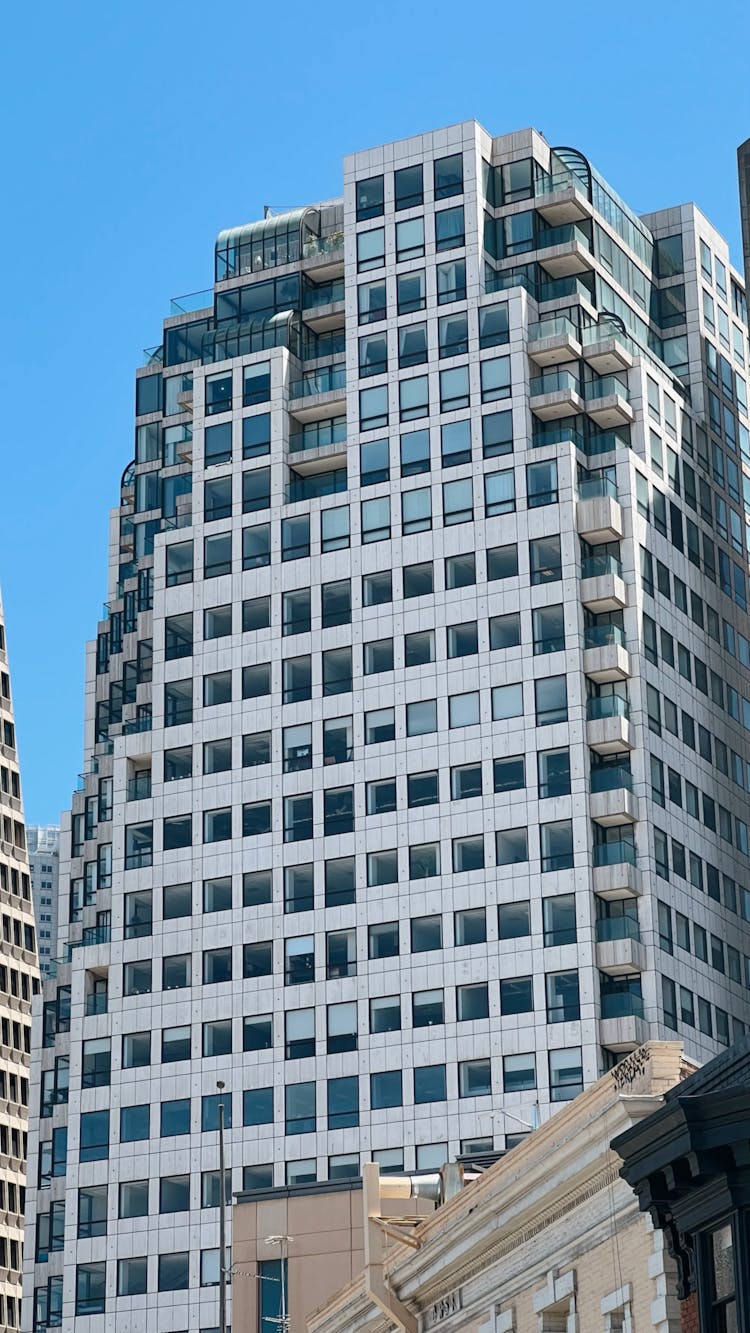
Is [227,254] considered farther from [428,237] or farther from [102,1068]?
[102,1068]

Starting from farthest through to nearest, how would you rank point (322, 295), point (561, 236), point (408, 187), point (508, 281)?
point (322, 295) < point (408, 187) < point (561, 236) < point (508, 281)

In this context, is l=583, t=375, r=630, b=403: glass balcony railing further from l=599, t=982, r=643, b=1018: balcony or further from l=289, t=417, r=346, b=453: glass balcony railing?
l=599, t=982, r=643, b=1018: balcony

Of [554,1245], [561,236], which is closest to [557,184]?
[561,236]

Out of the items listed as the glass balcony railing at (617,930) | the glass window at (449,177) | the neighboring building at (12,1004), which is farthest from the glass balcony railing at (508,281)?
the neighboring building at (12,1004)

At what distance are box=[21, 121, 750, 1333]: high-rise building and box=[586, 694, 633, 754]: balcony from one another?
0.64 feet

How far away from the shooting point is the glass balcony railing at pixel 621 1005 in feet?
342

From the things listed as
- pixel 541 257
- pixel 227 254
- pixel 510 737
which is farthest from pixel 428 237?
pixel 510 737

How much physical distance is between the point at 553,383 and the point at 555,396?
134cm

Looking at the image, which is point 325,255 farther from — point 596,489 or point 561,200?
point 596,489

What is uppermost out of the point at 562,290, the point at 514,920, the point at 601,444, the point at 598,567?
the point at 562,290

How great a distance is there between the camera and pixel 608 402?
11550 centimetres

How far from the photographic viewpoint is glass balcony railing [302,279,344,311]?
12488cm

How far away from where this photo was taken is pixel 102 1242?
113 m

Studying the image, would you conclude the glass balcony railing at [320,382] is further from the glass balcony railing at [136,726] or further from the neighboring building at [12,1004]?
the neighboring building at [12,1004]
